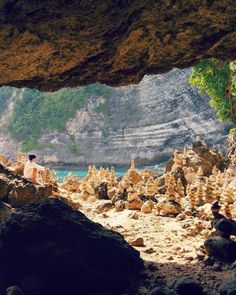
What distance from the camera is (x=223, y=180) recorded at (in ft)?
66.1

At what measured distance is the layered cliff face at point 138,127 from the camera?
8675cm

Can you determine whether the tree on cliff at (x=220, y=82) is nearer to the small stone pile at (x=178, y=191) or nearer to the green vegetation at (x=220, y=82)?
the green vegetation at (x=220, y=82)

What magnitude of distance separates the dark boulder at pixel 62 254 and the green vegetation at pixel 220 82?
20.7 meters

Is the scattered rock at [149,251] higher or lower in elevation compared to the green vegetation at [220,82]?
lower

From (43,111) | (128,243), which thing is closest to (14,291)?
(128,243)

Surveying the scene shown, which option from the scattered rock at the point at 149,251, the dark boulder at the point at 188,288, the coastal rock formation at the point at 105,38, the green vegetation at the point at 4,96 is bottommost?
the dark boulder at the point at 188,288

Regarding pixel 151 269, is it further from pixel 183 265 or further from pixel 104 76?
pixel 104 76

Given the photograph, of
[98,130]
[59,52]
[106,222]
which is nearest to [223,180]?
[106,222]

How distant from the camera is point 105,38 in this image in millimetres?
8516

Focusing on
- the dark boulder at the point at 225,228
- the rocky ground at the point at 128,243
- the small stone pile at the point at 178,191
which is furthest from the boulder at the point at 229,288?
the small stone pile at the point at 178,191

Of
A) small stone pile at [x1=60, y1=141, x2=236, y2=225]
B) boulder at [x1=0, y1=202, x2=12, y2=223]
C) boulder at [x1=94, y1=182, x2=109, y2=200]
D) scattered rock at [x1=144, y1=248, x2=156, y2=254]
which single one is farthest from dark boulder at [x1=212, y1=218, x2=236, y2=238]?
boulder at [x1=94, y1=182, x2=109, y2=200]

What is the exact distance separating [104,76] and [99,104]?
3873 inches

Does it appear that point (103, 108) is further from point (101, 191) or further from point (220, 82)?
point (101, 191)

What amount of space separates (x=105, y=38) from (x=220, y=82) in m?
21.0
